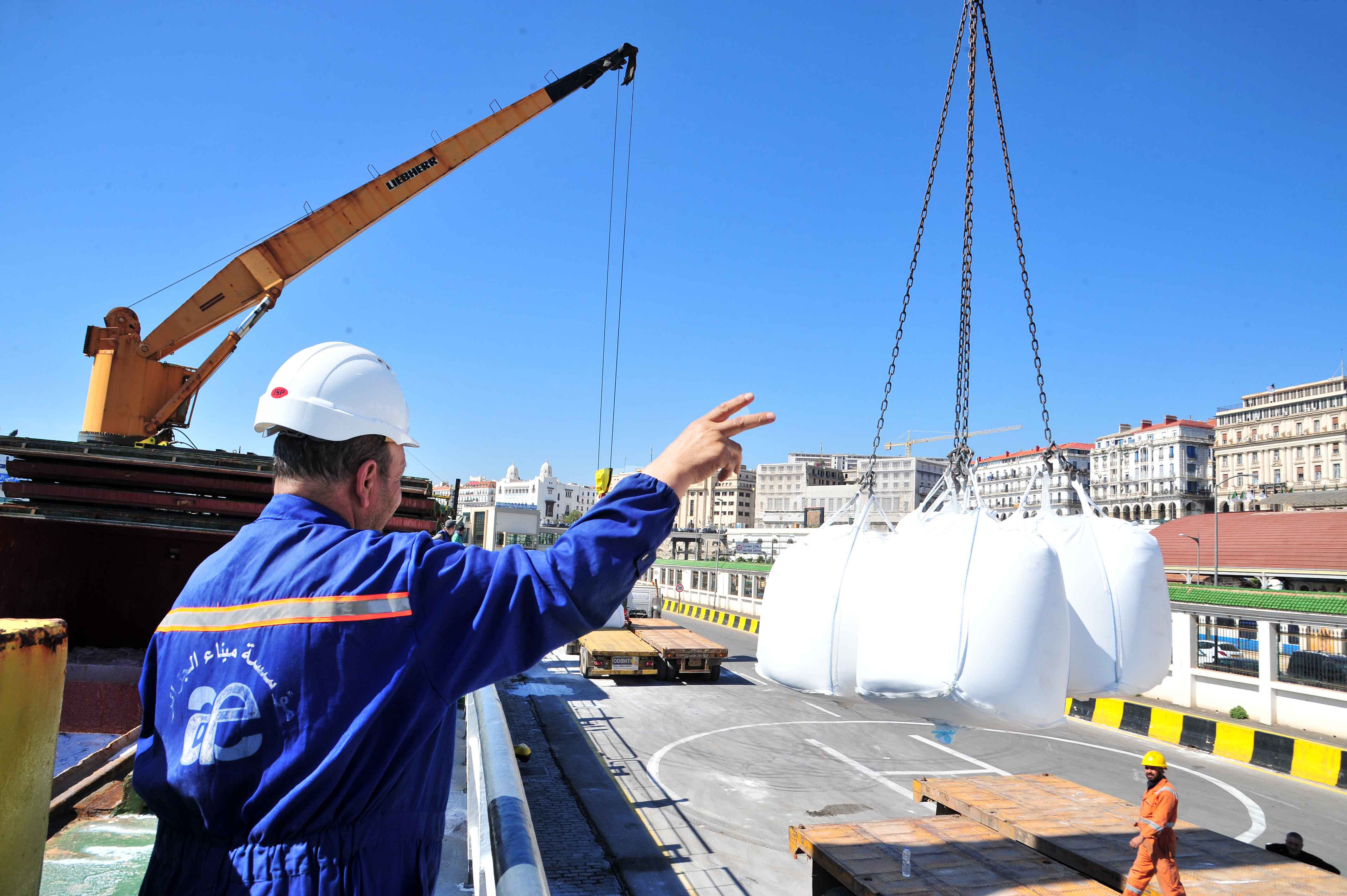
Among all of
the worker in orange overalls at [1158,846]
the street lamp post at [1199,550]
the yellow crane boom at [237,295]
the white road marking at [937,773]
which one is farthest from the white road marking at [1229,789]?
the street lamp post at [1199,550]

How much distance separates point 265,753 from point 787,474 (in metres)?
160

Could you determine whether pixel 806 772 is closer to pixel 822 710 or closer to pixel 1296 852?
pixel 822 710

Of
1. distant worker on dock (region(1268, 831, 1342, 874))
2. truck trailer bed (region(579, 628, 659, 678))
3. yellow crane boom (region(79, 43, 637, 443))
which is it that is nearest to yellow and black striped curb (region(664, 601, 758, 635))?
truck trailer bed (region(579, 628, 659, 678))

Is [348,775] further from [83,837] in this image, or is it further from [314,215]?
[314,215]

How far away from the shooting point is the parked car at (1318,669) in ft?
37.5

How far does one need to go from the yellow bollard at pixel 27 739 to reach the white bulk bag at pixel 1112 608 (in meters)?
3.99

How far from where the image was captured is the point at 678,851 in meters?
7.18

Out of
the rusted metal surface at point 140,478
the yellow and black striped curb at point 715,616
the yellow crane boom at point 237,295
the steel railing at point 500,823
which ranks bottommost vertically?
the yellow and black striped curb at point 715,616

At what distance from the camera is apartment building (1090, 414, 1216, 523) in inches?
3725

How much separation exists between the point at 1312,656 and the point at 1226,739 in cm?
192

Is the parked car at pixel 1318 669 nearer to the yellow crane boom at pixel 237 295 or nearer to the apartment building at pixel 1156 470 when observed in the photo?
the yellow crane boom at pixel 237 295

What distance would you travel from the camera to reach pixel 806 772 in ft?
32.4

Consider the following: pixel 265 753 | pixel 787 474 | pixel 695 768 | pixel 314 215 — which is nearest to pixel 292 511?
pixel 265 753

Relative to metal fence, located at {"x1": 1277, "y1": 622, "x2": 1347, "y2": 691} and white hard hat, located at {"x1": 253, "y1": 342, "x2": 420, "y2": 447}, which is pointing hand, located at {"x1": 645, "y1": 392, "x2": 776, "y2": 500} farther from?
metal fence, located at {"x1": 1277, "y1": 622, "x2": 1347, "y2": 691}
